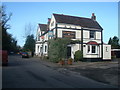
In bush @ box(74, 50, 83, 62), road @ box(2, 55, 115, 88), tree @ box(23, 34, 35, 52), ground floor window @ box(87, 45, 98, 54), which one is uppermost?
tree @ box(23, 34, 35, 52)

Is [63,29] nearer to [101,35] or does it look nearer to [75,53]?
[75,53]

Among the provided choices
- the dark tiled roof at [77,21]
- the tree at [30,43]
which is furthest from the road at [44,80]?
the tree at [30,43]

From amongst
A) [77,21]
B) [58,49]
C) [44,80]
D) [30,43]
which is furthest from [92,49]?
[30,43]

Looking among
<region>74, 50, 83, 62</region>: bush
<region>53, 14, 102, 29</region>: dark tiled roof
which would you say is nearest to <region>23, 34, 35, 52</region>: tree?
<region>53, 14, 102, 29</region>: dark tiled roof

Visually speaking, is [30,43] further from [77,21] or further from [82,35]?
[82,35]

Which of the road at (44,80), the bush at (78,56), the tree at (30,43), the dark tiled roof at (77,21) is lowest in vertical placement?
the road at (44,80)

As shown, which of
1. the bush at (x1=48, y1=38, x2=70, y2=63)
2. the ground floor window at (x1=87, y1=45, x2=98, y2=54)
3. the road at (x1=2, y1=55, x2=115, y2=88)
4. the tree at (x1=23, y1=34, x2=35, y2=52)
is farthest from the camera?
the tree at (x1=23, y1=34, x2=35, y2=52)

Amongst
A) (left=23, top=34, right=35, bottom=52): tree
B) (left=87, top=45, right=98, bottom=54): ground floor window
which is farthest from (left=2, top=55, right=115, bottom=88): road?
(left=23, top=34, right=35, bottom=52): tree

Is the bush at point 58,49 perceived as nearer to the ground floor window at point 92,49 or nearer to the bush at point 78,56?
the bush at point 78,56

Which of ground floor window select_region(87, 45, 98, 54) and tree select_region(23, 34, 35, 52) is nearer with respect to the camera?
ground floor window select_region(87, 45, 98, 54)

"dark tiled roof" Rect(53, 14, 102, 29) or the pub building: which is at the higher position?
"dark tiled roof" Rect(53, 14, 102, 29)

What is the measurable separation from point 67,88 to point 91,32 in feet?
81.9

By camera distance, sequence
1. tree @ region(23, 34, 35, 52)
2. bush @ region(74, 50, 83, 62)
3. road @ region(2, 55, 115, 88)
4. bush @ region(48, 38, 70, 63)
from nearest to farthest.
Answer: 1. road @ region(2, 55, 115, 88)
2. bush @ region(48, 38, 70, 63)
3. bush @ region(74, 50, 83, 62)
4. tree @ region(23, 34, 35, 52)

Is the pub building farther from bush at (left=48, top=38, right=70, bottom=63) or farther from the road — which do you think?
the road
